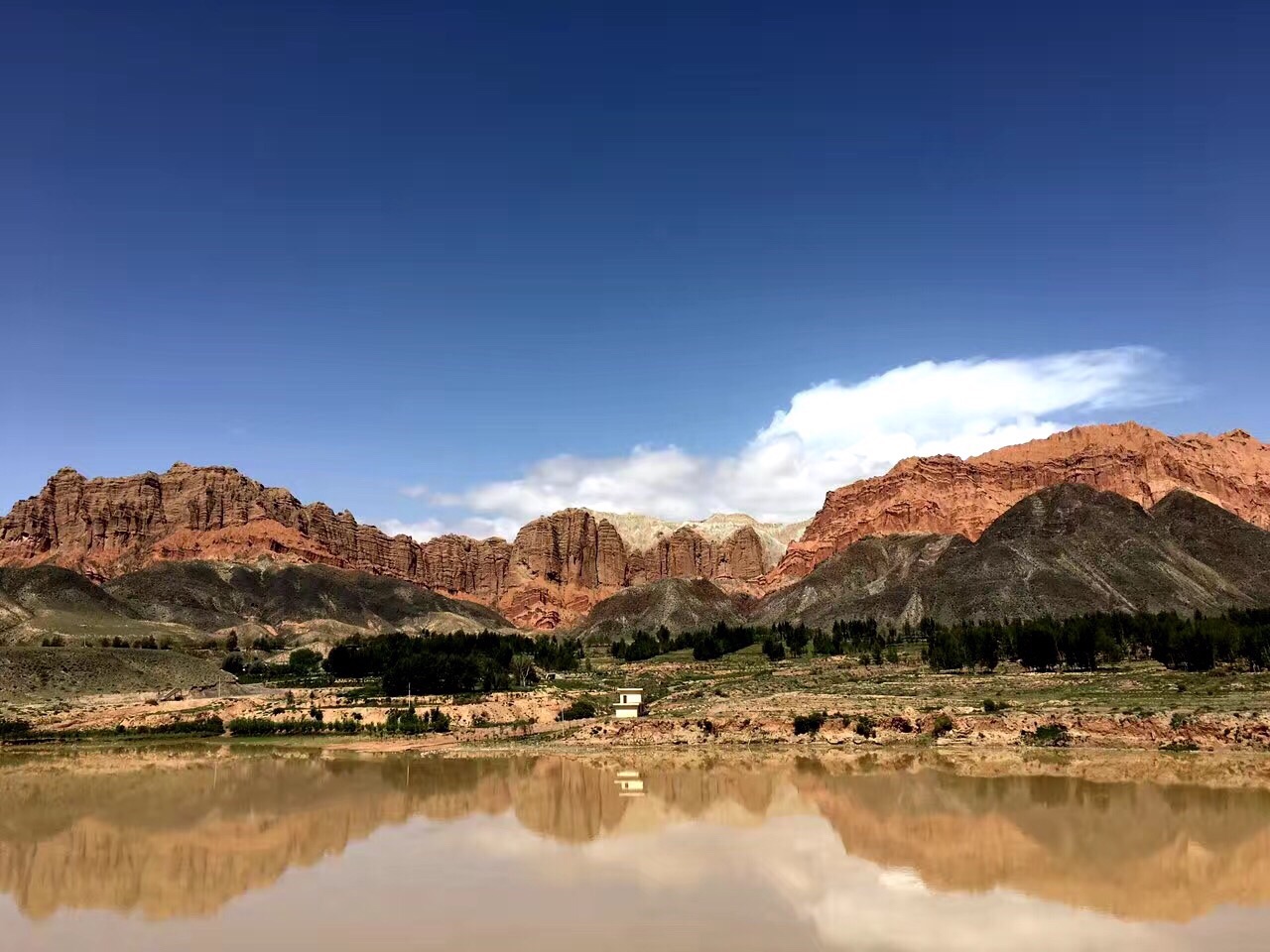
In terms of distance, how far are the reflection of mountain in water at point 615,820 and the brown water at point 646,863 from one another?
124 millimetres

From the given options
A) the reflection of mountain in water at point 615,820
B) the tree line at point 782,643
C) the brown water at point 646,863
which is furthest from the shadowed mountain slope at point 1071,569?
the brown water at point 646,863

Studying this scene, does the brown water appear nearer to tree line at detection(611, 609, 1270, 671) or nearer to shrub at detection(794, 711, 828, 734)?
shrub at detection(794, 711, 828, 734)

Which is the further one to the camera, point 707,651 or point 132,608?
point 132,608

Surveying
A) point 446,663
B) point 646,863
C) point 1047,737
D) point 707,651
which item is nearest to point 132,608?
point 707,651

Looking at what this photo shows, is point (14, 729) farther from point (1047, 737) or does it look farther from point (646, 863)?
point (1047, 737)

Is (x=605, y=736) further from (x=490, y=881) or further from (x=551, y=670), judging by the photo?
(x=551, y=670)

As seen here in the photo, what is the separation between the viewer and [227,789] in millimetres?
38156

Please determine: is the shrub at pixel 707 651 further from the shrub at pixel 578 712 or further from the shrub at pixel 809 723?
the shrub at pixel 809 723

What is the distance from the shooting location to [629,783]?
36.4m

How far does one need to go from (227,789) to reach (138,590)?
552ft

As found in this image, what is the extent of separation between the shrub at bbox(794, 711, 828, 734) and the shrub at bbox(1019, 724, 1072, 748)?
1014 cm

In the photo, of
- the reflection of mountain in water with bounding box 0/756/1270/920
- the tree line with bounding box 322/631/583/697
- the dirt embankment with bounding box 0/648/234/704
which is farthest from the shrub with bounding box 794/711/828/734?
the dirt embankment with bounding box 0/648/234/704

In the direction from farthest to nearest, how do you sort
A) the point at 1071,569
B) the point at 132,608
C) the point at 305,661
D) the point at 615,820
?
the point at 132,608, the point at 1071,569, the point at 305,661, the point at 615,820

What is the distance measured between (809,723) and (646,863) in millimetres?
26535
